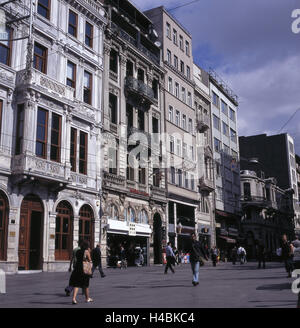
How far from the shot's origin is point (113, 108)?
111 feet

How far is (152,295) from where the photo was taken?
12.0 m

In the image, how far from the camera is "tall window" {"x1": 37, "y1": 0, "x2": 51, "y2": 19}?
26386 millimetres

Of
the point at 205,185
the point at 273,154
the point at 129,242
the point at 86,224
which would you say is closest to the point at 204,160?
the point at 205,185

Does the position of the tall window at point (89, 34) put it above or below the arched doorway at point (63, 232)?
above

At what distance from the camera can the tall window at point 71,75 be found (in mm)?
28641

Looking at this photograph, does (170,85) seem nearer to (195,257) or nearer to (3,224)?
(3,224)

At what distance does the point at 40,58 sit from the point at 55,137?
5.00 m

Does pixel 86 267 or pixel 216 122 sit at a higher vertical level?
pixel 216 122

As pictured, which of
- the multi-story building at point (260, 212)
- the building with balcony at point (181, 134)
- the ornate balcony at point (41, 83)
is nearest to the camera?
the ornate balcony at point (41, 83)

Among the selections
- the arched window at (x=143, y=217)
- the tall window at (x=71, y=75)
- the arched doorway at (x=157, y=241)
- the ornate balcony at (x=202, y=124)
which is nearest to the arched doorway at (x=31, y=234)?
the tall window at (x=71, y=75)

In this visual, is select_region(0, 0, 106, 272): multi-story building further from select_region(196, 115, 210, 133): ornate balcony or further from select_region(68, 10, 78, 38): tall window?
select_region(196, 115, 210, 133): ornate balcony

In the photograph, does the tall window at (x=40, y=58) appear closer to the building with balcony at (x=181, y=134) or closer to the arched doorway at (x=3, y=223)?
the arched doorway at (x=3, y=223)

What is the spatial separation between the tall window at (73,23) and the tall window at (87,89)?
2.84 meters

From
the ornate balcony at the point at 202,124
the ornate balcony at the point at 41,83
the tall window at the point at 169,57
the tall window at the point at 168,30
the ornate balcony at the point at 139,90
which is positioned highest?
the tall window at the point at 168,30
